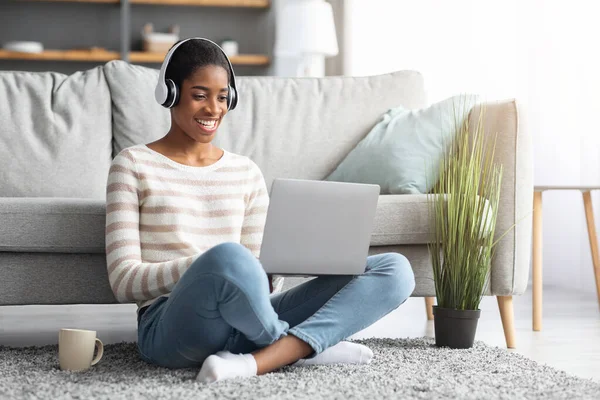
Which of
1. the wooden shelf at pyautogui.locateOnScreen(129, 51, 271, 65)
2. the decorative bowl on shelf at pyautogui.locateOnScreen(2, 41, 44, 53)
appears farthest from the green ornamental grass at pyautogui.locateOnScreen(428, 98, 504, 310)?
the decorative bowl on shelf at pyautogui.locateOnScreen(2, 41, 44, 53)

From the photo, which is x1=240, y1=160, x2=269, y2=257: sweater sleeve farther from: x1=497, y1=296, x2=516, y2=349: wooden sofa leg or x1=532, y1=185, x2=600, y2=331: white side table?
x1=532, y1=185, x2=600, y2=331: white side table

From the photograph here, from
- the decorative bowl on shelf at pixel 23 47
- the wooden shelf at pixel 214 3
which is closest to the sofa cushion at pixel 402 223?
the wooden shelf at pixel 214 3

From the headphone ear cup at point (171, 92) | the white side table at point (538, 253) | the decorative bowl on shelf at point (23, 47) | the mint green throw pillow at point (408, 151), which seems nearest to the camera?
the headphone ear cup at point (171, 92)

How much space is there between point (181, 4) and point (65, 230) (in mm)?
3828

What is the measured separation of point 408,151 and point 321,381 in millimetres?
1221

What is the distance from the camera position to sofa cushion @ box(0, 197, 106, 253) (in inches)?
85.8

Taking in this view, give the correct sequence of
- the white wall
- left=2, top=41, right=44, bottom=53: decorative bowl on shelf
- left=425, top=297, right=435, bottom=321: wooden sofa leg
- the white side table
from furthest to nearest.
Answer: left=2, top=41, right=44, bottom=53: decorative bowl on shelf
the white wall
left=425, top=297, right=435, bottom=321: wooden sofa leg
the white side table

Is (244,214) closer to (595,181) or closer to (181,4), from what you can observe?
(595,181)

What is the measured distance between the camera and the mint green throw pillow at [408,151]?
106 inches

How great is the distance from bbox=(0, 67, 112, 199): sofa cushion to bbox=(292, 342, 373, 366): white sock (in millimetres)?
1197

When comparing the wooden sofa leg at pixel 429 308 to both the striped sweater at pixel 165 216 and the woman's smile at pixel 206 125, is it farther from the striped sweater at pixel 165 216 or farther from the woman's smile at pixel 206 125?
the woman's smile at pixel 206 125

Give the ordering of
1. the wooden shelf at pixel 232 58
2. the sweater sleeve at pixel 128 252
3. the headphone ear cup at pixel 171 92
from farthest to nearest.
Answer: the wooden shelf at pixel 232 58 < the headphone ear cup at pixel 171 92 < the sweater sleeve at pixel 128 252

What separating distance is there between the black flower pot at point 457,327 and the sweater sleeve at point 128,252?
33.0 inches

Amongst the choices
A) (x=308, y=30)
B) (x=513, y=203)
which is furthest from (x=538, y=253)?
(x=308, y=30)
